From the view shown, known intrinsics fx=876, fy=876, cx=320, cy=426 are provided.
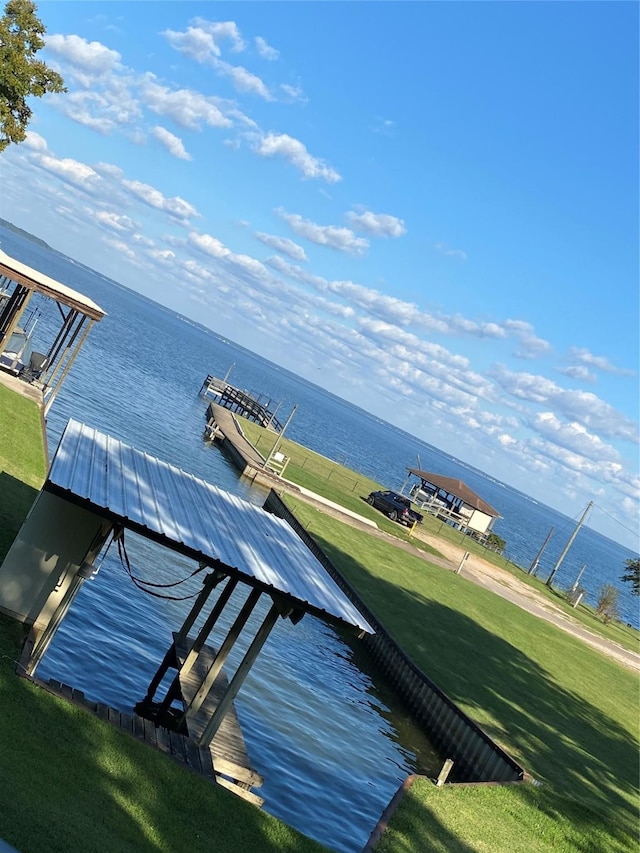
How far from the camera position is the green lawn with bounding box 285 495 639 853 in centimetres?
1549

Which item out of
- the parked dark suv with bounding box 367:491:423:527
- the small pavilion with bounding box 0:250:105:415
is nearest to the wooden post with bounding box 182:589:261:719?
the small pavilion with bounding box 0:250:105:415

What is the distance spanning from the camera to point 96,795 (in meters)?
10.2

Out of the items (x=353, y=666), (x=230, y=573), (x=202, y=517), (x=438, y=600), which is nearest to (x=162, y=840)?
(x=230, y=573)

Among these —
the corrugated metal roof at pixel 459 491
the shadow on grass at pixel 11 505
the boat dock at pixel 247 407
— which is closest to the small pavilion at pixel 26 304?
the shadow on grass at pixel 11 505

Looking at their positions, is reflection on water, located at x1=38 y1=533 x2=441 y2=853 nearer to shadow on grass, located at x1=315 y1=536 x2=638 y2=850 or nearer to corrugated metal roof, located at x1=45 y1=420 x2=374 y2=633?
shadow on grass, located at x1=315 y1=536 x2=638 y2=850

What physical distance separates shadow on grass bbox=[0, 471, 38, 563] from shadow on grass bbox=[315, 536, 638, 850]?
37.2 ft

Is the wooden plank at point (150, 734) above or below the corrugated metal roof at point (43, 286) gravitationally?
below

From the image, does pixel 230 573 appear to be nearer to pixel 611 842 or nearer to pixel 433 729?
pixel 611 842

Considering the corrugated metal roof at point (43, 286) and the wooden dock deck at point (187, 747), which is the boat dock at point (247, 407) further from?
the wooden dock deck at point (187, 747)

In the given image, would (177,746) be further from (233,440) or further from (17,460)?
(233,440)

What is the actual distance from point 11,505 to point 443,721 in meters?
11.8

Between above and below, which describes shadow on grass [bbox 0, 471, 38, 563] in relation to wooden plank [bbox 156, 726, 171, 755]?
above

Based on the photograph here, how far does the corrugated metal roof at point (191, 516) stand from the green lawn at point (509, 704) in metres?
3.99

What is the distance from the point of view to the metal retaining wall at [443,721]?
1945 centimetres
